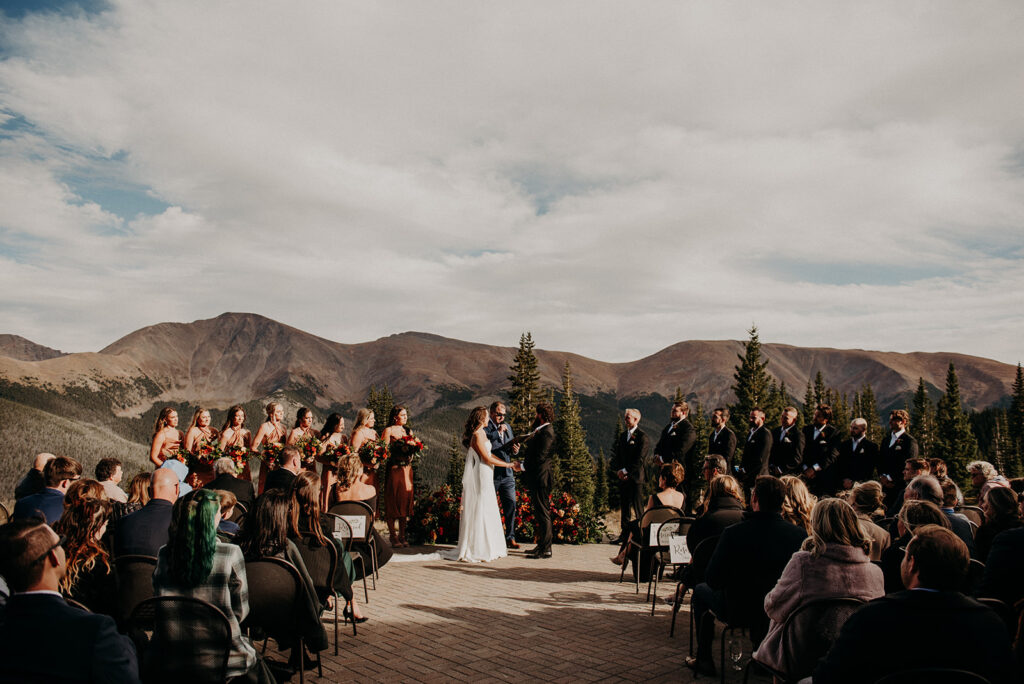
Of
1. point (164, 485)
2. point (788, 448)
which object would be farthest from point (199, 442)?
point (788, 448)

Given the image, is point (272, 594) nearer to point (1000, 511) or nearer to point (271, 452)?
point (1000, 511)

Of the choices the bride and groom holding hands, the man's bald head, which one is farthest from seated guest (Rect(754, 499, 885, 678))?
the bride and groom holding hands

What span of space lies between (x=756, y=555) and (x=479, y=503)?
625cm

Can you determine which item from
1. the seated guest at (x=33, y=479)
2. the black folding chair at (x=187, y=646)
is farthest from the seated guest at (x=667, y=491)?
the seated guest at (x=33, y=479)

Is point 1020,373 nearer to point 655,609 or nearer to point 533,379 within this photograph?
point 533,379

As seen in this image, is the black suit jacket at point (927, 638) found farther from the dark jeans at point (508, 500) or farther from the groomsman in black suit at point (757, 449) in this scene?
the dark jeans at point (508, 500)

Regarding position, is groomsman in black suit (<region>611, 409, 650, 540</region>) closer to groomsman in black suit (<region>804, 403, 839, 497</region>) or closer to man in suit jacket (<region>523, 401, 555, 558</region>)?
man in suit jacket (<region>523, 401, 555, 558</region>)

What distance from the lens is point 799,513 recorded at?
200 inches

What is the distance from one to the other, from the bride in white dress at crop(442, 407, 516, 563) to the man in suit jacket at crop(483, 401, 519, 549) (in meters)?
0.22

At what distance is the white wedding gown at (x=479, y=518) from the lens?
10648 millimetres

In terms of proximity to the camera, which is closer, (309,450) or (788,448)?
(309,450)

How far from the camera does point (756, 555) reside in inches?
192

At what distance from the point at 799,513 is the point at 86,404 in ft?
532

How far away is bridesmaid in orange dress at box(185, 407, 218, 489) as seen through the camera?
32.6ft
